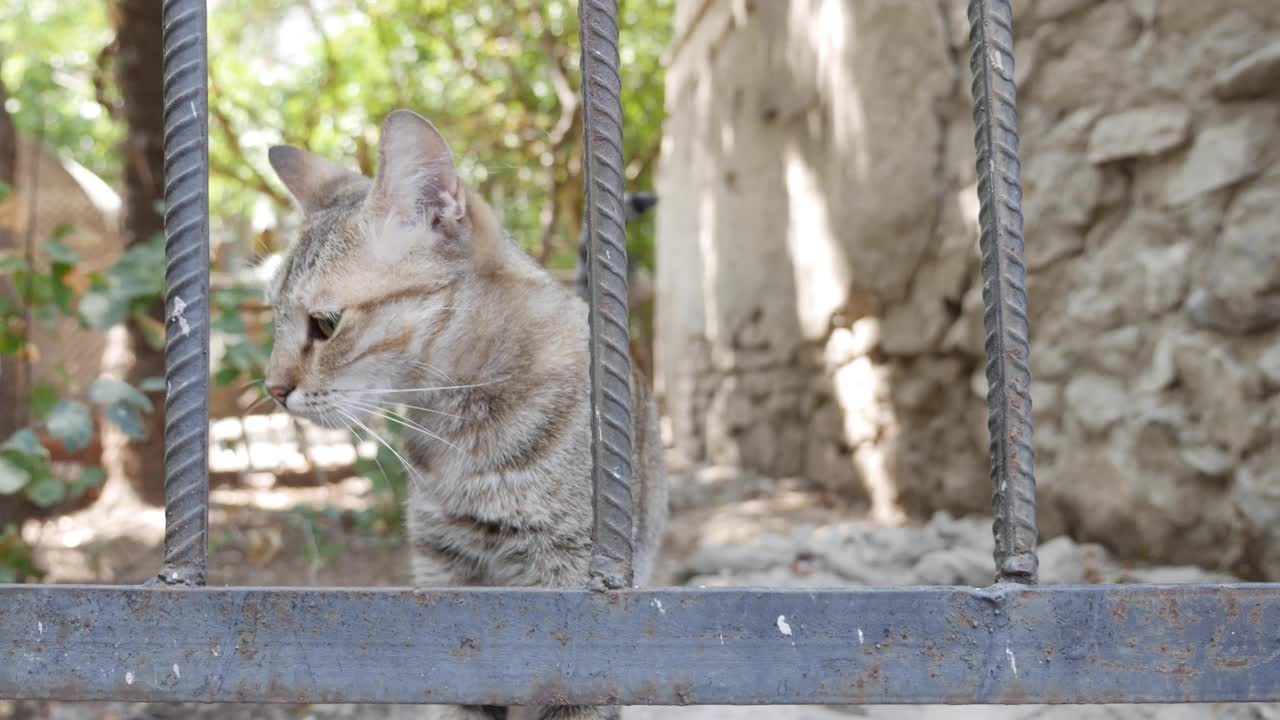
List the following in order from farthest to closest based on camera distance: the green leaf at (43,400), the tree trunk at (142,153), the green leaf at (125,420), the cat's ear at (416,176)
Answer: the tree trunk at (142,153) < the green leaf at (43,400) < the green leaf at (125,420) < the cat's ear at (416,176)

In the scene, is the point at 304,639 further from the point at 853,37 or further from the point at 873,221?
the point at 853,37

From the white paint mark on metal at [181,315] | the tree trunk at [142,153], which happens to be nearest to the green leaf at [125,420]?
the white paint mark on metal at [181,315]

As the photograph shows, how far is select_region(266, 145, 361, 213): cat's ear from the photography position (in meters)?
2.23

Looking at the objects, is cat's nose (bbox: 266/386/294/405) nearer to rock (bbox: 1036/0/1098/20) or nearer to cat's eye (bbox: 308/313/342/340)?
cat's eye (bbox: 308/313/342/340)

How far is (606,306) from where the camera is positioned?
112cm

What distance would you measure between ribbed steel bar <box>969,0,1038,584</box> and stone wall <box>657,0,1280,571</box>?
131 centimetres

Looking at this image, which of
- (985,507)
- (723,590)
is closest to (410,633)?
(723,590)

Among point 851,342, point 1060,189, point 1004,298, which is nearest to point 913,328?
point 851,342

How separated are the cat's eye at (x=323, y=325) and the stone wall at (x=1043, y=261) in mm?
1971

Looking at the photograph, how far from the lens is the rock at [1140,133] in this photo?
2.39 metres

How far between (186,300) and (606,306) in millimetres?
494

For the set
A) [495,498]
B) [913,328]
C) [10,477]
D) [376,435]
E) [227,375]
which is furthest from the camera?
[913,328]

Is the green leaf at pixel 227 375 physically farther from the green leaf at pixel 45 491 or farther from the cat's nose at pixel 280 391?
the cat's nose at pixel 280 391

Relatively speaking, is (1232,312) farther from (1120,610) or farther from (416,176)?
(416,176)
